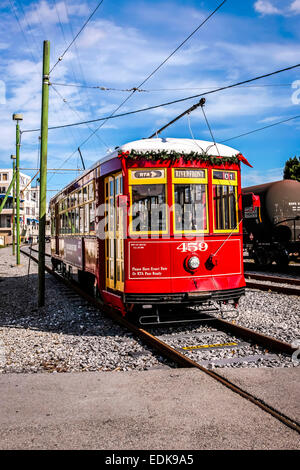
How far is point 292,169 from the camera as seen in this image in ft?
133

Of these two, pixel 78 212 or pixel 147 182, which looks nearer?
pixel 147 182

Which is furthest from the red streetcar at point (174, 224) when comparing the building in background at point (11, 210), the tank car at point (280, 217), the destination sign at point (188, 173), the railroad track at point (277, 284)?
the building in background at point (11, 210)

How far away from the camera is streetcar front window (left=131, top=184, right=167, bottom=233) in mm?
7430

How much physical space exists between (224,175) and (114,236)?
2238mm

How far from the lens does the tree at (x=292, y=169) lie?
1581 inches

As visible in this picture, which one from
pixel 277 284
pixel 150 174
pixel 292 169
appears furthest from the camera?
pixel 292 169

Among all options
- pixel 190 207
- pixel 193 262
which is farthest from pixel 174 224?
pixel 193 262

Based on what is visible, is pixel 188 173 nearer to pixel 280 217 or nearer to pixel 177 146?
pixel 177 146

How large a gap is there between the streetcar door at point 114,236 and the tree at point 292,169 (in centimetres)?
3422

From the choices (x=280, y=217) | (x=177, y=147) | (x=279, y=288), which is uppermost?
(x=177, y=147)

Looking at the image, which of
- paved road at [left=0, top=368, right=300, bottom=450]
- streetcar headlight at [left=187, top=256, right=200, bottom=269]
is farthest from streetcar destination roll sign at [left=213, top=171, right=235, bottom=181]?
paved road at [left=0, top=368, right=300, bottom=450]

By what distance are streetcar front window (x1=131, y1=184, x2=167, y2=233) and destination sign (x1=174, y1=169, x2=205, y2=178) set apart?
32cm

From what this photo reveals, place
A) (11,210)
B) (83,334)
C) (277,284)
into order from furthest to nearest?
1. (11,210)
2. (277,284)
3. (83,334)

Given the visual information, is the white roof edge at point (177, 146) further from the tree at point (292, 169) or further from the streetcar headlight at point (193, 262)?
the tree at point (292, 169)
